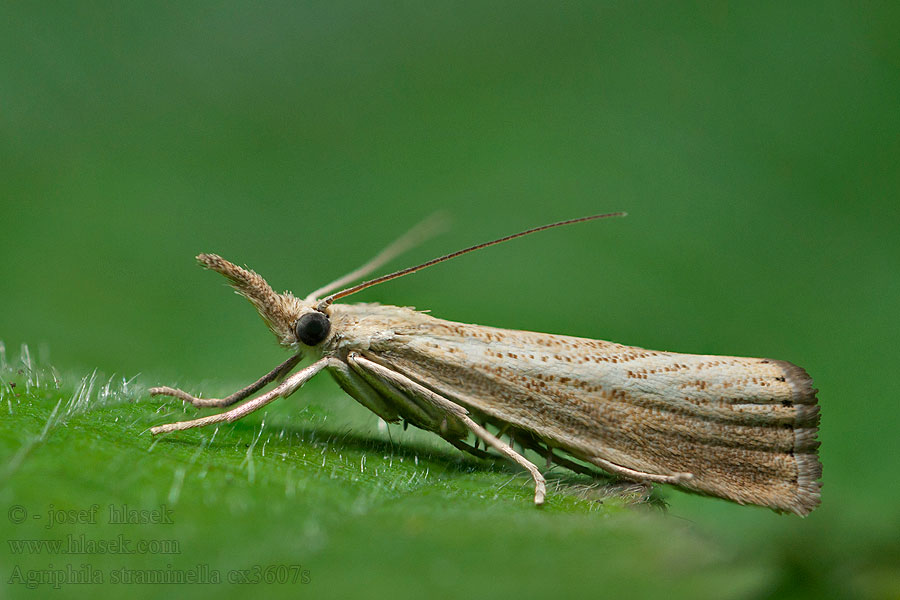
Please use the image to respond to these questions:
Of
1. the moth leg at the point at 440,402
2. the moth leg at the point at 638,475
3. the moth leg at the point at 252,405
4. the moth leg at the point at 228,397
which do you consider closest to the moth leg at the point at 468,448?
the moth leg at the point at 440,402

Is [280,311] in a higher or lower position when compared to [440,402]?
higher

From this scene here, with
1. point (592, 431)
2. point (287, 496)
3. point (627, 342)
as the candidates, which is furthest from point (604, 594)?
point (627, 342)

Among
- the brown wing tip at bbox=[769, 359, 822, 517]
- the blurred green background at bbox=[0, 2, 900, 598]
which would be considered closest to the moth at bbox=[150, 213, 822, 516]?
the brown wing tip at bbox=[769, 359, 822, 517]

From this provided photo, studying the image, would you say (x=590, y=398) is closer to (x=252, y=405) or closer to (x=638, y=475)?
(x=638, y=475)

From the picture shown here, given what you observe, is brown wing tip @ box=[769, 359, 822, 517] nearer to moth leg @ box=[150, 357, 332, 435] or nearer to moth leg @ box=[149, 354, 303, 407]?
moth leg @ box=[150, 357, 332, 435]

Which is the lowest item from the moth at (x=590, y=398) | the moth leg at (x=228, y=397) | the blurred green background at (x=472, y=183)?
the moth leg at (x=228, y=397)

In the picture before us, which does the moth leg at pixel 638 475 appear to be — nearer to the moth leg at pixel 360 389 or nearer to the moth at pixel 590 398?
the moth at pixel 590 398

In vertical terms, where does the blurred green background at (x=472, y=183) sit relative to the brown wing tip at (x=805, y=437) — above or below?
above

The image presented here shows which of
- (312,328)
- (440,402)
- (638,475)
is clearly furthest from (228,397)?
(638,475)
